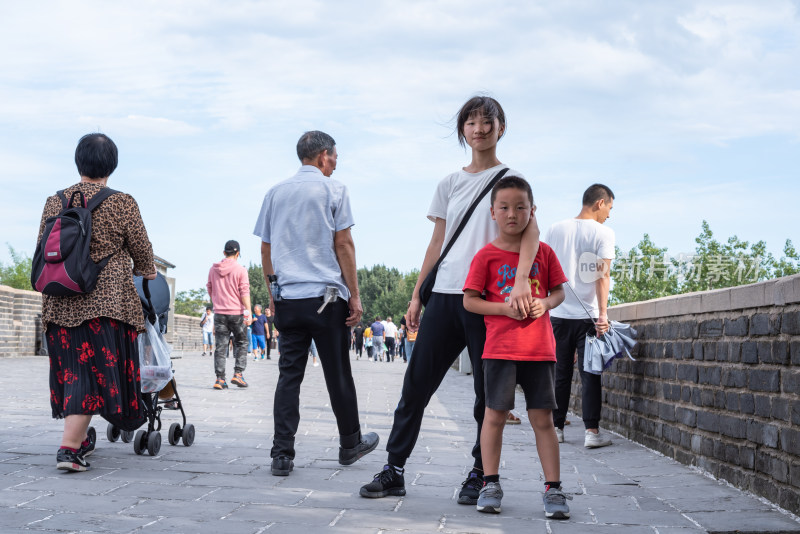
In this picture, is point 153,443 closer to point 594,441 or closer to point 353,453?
point 353,453

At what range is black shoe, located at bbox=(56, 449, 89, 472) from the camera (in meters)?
4.89

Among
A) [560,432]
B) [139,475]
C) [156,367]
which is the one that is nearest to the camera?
[139,475]

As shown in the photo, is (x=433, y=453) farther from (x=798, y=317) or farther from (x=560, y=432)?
(x=798, y=317)

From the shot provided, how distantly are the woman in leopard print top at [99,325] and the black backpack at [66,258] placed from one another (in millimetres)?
102

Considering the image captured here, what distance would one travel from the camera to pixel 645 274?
102 meters

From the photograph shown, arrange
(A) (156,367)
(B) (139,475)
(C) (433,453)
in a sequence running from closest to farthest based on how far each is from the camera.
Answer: (B) (139,475) < (A) (156,367) < (C) (433,453)

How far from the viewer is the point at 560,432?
7426 millimetres

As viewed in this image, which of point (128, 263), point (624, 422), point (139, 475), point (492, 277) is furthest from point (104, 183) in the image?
point (624, 422)

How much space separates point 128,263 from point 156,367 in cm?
70

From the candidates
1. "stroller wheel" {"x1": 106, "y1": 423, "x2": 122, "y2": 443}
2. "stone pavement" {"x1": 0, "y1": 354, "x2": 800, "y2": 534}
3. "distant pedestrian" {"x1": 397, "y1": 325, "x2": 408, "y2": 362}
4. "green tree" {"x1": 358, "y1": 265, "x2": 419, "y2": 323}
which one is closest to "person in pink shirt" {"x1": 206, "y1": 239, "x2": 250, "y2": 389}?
"stone pavement" {"x1": 0, "y1": 354, "x2": 800, "y2": 534}

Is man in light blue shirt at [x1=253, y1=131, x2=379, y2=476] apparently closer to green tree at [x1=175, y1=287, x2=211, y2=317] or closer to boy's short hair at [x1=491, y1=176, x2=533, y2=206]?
boy's short hair at [x1=491, y1=176, x2=533, y2=206]

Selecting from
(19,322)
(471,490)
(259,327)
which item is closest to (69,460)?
(471,490)

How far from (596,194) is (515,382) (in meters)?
3.61

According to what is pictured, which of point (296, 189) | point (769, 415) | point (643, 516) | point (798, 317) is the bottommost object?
point (643, 516)
